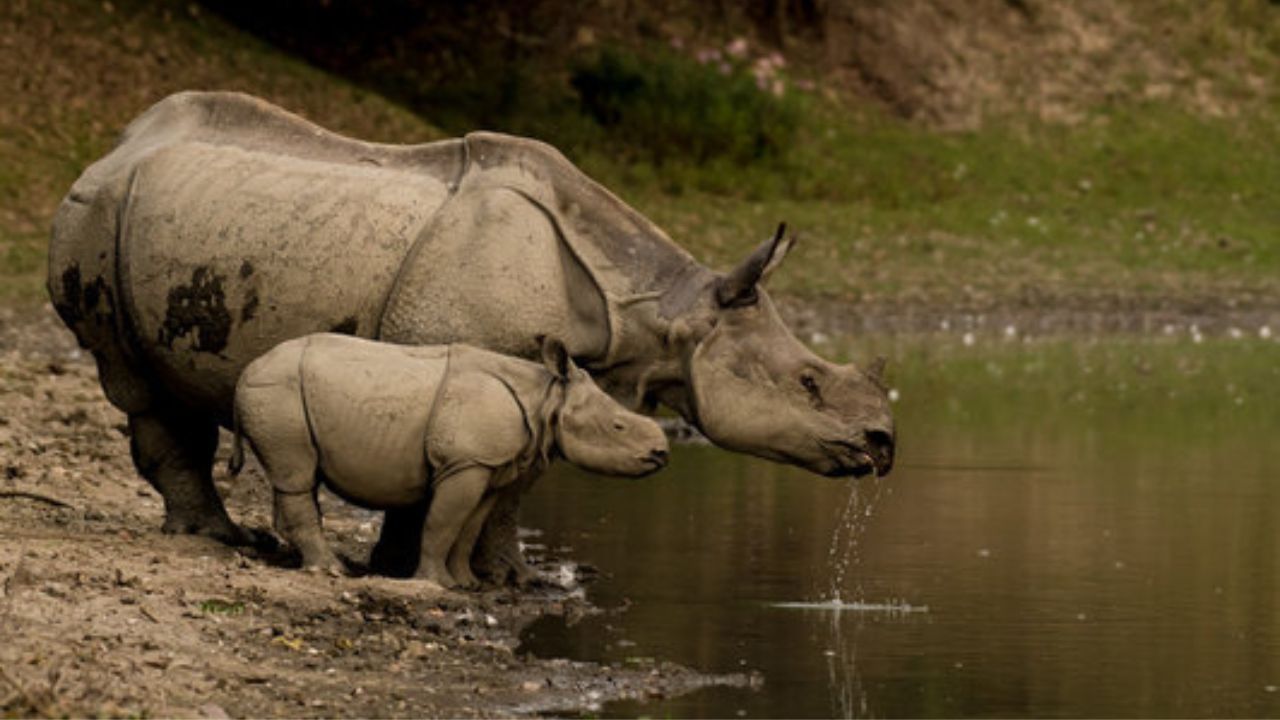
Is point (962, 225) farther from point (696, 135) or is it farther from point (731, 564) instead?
point (731, 564)

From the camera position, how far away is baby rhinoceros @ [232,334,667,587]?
10695 millimetres

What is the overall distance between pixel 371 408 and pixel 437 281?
69 cm

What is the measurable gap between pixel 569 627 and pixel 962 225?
1809cm

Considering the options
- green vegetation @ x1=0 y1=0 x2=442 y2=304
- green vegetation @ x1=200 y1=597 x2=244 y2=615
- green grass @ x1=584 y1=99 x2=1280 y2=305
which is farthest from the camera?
green grass @ x1=584 y1=99 x2=1280 y2=305

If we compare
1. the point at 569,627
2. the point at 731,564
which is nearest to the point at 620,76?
the point at 731,564

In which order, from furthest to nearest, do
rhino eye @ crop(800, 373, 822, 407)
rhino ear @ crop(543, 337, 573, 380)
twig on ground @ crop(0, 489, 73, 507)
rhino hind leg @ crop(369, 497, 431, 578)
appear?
twig on ground @ crop(0, 489, 73, 507) → rhino hind leg @ crop(369, 497, 431, 578) → rhino eye @ crop(800, 373, 822, 407) → rhino ear @ crop(543, 337, 573, 380)

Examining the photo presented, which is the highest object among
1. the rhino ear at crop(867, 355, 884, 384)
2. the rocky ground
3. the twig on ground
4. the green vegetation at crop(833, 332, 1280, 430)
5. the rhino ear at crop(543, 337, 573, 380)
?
the green vegetation at crop(833, 332, 1280, 430)

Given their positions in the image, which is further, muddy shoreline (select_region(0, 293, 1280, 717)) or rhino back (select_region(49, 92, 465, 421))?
rhino back (select_region(49, 92, 465, 421))

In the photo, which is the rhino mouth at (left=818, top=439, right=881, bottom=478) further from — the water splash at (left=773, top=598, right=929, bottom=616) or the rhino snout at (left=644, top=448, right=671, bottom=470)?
the rhino snout at (left=644, top=448, right=671, bottom=470)

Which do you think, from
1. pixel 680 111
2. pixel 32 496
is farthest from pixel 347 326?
pixel 680 111

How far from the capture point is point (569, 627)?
10508mm

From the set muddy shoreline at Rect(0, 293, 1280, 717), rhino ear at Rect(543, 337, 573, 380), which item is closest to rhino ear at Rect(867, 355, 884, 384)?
rhino ear at Rect(543, 337, 573, 380)

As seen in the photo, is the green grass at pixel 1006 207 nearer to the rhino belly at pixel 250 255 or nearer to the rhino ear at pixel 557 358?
the rhino belly at pixel 250 255

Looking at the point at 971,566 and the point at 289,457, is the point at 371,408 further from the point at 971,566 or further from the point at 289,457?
the point at 971,566
